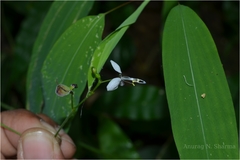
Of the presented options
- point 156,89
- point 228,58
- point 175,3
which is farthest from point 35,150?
point 228,58

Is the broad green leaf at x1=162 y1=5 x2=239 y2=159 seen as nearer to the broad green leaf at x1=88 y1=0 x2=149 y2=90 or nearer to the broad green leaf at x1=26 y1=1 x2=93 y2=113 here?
the broad green leaf at x1=88 y1=0 x2=149 y2=90

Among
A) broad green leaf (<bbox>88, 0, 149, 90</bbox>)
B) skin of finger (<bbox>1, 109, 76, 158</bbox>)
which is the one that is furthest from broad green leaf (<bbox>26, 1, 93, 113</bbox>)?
broad green leaf (<bbox>88, 0, 149, 90</bbox>)

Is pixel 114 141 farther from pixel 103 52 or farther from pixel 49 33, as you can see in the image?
pixel 103 52

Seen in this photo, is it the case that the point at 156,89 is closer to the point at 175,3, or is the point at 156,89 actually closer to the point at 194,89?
the point at 175,3

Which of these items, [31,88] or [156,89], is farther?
[156,89]

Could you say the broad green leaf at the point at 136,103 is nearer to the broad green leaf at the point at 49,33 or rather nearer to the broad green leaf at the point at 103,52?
the broad green leaf at the point at 49,33

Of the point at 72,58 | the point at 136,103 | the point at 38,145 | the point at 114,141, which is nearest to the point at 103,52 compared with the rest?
the point at 72,58
